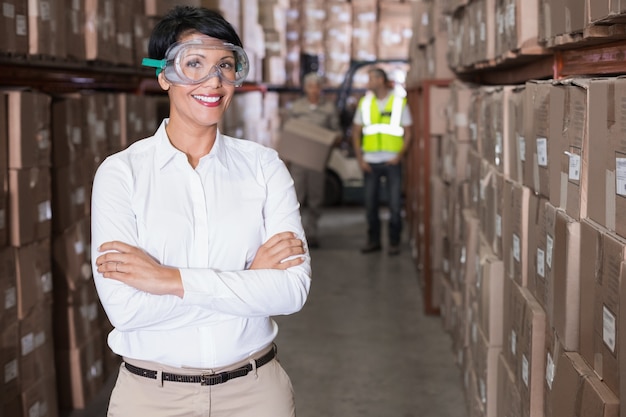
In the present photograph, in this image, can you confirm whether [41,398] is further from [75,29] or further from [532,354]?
[532,354]

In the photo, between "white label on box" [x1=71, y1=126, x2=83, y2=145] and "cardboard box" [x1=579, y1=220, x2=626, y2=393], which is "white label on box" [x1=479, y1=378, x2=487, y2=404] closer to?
"cardboard box" [x1=579, y1=220, x2=626, y2=393]

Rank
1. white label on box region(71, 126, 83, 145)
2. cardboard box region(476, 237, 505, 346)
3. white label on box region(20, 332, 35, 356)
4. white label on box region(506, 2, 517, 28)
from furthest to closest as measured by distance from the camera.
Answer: white label on box region(71, 126, 83, 145), white label on box region(20, 332, 35, 356), cardboard box region(476, 237, 505, 346), white label on box region(506, 2, 517, 28)

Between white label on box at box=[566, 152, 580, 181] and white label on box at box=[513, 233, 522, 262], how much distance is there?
0.76 meters

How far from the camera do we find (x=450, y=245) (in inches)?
226

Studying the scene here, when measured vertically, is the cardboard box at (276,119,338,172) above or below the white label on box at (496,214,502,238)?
above

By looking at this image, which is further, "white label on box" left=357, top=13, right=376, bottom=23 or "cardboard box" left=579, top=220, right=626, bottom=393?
"white label on box" left=357, top=13, right=376, bottom=23

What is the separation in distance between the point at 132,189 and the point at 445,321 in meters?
4.18

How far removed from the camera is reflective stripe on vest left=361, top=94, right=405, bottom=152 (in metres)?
8.77

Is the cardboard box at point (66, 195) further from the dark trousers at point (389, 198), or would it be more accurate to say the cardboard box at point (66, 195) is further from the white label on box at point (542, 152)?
the dark trousers at point (389, 198)

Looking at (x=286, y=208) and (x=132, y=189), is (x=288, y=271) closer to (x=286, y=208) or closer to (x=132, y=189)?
(x=286, y=208)

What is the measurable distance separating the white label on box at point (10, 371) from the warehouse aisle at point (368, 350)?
89 cm

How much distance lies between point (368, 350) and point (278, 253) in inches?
143

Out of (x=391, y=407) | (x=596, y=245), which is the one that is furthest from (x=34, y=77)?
(x=596, y=245)

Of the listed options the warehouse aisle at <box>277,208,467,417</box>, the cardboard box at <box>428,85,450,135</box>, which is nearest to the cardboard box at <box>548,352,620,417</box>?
the warehouse aisle at <box>277,208,467,417</box>
